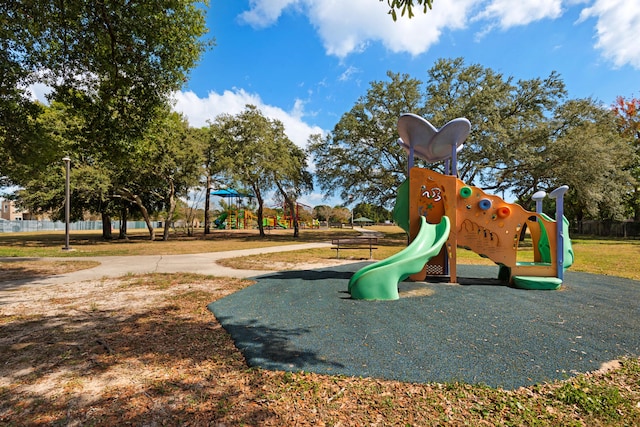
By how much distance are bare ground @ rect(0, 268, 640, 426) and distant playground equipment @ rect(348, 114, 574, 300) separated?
3.76 meters

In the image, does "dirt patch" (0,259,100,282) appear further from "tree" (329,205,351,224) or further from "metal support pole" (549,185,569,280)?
"tree" (329,205,351,224)

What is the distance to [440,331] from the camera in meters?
4.21

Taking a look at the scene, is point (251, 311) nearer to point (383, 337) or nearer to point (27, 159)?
point (383, 337)

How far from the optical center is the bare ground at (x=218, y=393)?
248cm

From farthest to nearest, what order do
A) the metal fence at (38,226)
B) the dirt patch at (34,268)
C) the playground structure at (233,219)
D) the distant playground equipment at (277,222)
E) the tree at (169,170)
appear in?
the distant playground equipment at (277,222)
the metal fence at (38,226)
the playground structure at (233,219)
the tree at (169,170)
the dirt patch at (34,268)

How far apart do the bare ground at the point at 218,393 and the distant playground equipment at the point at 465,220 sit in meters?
3.76

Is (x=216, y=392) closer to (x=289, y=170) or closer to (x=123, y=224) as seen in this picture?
(x=289, y=170)

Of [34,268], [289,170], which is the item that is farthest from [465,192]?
[289,170]

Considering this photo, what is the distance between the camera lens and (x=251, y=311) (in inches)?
209

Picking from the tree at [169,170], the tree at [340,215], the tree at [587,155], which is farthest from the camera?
the tree at [340,215]

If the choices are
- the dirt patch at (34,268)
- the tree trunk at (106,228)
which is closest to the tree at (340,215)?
the tree trunk at (106,228)

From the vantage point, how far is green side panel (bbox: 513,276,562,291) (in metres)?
6.76

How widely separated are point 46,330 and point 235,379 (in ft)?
11.4

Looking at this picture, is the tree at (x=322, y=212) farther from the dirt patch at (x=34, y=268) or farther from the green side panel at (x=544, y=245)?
the green side panel at (x=544, y=245)
